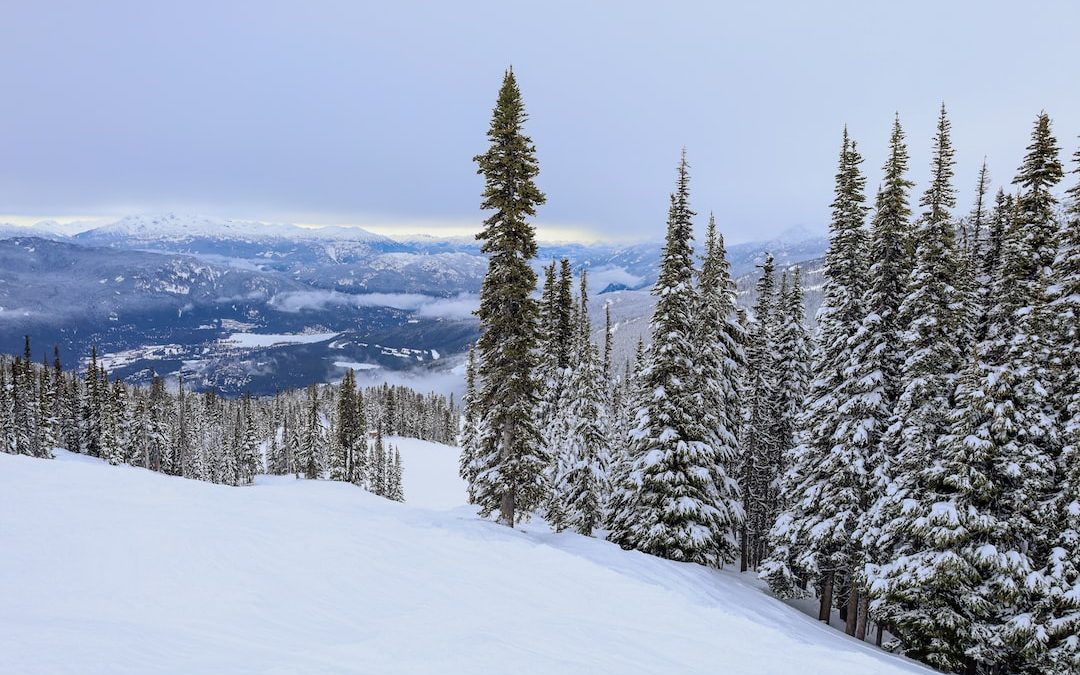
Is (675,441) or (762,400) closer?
(675,441)

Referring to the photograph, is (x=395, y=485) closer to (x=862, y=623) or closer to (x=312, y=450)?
(x=312, y=450)

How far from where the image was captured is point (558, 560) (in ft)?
52.5

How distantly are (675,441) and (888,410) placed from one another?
26.1 feet

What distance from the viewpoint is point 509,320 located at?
72.2ft

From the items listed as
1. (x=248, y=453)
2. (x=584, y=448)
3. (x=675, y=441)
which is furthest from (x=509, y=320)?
(x=248, y=453)

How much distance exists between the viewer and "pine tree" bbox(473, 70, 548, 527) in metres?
21.6

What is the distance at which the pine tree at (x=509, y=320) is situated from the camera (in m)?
21.6

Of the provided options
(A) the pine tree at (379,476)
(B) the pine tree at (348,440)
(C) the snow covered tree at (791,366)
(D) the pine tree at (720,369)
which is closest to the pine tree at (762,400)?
(C) the snow covered tree at (791,366)

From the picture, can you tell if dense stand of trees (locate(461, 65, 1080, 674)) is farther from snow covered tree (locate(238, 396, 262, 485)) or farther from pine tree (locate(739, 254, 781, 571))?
snow covered tree (locate(238, 396, 262, 485))

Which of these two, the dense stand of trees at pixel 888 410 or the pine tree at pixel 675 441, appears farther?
the pine tree at pixel 675 441

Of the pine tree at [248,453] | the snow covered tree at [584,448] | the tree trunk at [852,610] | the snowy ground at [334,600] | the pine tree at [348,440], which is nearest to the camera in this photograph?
the snowy ground at [334,600]

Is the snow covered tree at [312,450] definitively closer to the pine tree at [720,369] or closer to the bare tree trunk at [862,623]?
the pine tree at [720,369]

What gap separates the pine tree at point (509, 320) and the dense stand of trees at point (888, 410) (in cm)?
9

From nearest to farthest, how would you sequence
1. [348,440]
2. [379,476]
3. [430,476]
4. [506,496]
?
1. [506,496]
2. [348,440]
3. [379,476]
4. [430,476]
